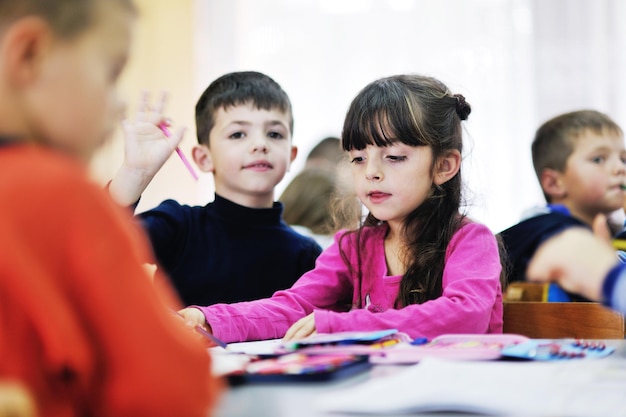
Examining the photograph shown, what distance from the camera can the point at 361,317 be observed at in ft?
4.22

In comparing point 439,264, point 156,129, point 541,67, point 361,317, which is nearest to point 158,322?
point 361,317

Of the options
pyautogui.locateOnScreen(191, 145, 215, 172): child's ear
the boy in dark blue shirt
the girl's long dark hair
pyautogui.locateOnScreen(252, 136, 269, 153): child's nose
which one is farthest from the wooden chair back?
the boy in dark blue shirt

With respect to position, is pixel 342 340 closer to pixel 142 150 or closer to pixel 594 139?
pixel 142 150

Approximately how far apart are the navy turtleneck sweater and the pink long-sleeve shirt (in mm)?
248

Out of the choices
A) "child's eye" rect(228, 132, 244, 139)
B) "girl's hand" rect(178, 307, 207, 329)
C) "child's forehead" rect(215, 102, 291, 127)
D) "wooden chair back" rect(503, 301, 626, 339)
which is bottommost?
"wooden chair back" rect(503, 301, 626, 339)

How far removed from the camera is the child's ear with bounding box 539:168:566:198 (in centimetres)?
259

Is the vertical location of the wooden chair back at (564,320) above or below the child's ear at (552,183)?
below

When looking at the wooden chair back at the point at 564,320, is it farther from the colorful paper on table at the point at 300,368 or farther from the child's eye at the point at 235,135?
the child's eye at the point at 235,135

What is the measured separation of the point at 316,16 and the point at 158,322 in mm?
3796

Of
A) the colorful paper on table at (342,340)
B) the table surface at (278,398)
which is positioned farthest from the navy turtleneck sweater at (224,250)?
the table surface at (278,398)

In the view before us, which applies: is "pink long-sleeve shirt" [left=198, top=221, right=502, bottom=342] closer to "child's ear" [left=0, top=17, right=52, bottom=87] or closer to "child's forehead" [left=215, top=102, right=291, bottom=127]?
"child's forehead" [left=215, top=102, right=291, bottom=127]

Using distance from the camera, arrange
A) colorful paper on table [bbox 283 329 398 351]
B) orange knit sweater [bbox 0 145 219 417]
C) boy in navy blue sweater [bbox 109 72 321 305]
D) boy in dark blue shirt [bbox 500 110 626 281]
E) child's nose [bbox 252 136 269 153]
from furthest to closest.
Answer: boy in dark blue shirt [bbox 500 110 626 281], child's nose [bbox 252 136 269 153], boy in navy blue sweater [bbox 109 72 321 305], colorful paper on table [bbox 283 329 398 351], orange knit sweater [bbox 0 145 219 417]

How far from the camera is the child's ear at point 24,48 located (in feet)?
1.95

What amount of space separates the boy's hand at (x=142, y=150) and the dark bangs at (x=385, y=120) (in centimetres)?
40
